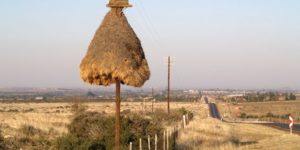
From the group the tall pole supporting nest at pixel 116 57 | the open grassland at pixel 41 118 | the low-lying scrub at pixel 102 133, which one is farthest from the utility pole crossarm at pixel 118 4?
the open grassland at pixel 41 118

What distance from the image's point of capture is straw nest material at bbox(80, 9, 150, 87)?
14.3 m

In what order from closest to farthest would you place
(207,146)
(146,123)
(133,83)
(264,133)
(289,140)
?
(133,83)
(146,123)
(207,146)
(289,140)
(264,133)

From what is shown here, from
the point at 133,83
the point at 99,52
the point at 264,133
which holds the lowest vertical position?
the point at 264,133

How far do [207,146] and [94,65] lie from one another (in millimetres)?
15847

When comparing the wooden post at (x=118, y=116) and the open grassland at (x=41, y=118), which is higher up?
the wooden post at (x=118, y=116)

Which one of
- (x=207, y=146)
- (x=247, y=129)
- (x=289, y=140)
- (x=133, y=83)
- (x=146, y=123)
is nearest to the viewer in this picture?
(x=133, y=83)

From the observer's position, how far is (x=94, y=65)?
1449 centimetres

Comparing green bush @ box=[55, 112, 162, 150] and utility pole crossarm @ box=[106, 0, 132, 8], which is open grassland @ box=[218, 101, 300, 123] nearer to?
green bush @ box=[55, 112, 162, 150]

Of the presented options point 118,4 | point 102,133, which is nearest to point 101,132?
point 102,133

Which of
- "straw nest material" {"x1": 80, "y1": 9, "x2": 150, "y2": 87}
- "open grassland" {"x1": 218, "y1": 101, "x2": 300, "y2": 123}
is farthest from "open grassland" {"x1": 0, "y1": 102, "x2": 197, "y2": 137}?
"straw nest material" {"x1": 80, "y1": 9, "x2": 150, "y2": 87}

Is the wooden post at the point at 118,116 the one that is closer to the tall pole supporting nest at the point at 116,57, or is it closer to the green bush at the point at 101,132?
the tall pole supporting nest at the point at 116,57

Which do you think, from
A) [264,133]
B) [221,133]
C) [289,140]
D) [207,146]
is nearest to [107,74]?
[207,146]

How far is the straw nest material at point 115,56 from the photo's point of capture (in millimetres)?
14297

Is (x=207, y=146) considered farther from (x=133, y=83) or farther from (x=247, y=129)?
(x=247, y=129)
